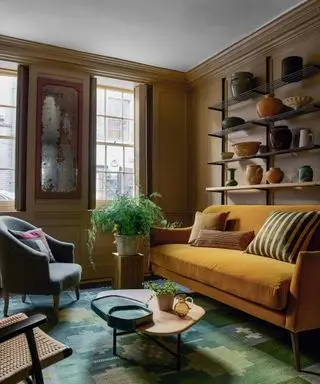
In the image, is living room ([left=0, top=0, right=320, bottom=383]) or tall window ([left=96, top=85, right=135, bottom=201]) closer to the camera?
living room ([left=0, top=0, right=320, bottom=383])

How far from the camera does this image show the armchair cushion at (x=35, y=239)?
121 inches

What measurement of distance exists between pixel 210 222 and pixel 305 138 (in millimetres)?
1201

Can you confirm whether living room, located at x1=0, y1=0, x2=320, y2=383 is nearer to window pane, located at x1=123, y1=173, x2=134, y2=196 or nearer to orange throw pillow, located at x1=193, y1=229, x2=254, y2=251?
window pane, located at x1=123, y1=173, x2=134, y2=196

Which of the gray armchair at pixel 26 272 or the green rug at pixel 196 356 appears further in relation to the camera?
the gray armchair at pixel 26 272

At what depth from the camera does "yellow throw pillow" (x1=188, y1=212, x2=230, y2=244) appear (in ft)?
11.8

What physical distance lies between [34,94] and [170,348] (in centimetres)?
307

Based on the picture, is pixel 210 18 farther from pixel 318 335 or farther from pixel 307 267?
pixel 318 335

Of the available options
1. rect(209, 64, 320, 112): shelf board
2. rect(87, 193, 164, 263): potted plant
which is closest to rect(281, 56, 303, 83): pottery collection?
rect(209, 64, 320, 112): shelf board

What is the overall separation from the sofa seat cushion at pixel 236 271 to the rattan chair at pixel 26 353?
126 centimetres

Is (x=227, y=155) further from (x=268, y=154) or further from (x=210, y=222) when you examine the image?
(x=210, y=222)

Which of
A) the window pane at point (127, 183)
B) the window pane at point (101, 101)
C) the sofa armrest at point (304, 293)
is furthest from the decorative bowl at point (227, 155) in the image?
the sofa armrest at point (304, 293)

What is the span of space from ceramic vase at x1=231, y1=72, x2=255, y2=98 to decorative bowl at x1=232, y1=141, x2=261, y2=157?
567 mm

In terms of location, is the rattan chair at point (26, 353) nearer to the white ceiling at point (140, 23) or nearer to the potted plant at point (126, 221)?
the potted plant at point (126, 221)

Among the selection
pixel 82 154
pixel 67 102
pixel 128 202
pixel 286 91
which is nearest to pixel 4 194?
pixel 82 154
